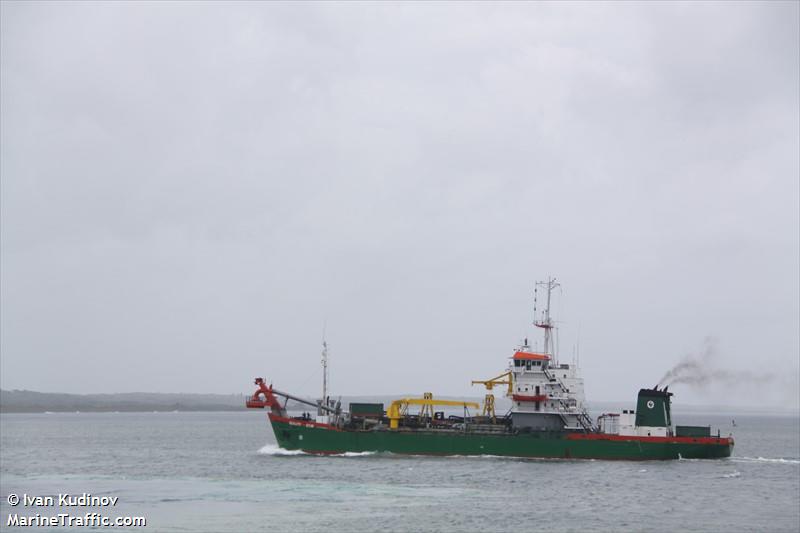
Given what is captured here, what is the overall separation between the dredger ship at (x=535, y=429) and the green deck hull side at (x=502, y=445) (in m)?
0.08

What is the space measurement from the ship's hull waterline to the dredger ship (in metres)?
0.08

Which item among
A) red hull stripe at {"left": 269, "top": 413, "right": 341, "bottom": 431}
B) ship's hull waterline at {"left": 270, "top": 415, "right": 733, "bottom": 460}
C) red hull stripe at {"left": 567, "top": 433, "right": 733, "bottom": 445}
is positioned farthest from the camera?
red hull stripe at {"left": 269, "top": 413, "right": 341, "bottom": 431}

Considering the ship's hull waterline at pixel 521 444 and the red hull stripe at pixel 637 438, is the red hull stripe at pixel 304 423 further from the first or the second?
the red hull stripe at pixel 637 438

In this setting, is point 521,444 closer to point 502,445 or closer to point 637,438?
point 502,445

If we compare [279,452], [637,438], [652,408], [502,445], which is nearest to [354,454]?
[279,452]

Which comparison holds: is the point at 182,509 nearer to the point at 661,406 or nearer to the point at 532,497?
the point at 532,497

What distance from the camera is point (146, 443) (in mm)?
108250

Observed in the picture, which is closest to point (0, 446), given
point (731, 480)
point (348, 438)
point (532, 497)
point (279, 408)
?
point (279, 408)

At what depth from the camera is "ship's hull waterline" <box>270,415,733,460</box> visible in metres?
72.9

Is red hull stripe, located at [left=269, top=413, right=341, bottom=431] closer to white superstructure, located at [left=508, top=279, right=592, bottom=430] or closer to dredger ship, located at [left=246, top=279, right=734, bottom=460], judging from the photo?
dredger ship, located at [left=246, top=279, right=734, bottom=460]

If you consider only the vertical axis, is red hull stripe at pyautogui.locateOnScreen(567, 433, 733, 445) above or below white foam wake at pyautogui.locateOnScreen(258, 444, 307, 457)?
above

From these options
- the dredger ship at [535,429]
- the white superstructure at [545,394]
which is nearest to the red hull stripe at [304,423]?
the dredger ship at [535,429]

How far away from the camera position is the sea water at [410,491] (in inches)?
1805

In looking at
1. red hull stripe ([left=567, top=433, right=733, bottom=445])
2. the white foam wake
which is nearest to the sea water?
the white foam wake
